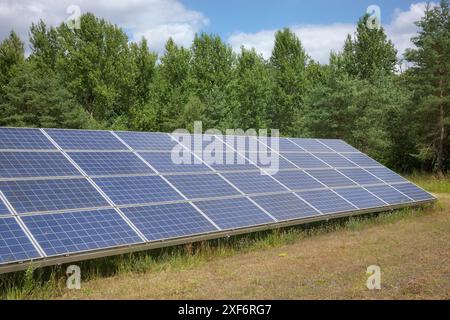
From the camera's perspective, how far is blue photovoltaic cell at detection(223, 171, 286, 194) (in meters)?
13.2

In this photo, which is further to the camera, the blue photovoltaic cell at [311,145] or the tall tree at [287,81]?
the tall tree at [287,81]

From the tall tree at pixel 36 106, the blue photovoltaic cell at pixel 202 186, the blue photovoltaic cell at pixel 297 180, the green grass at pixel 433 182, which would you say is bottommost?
the green grass at pixel 433 182

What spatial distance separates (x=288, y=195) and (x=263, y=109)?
39440mm

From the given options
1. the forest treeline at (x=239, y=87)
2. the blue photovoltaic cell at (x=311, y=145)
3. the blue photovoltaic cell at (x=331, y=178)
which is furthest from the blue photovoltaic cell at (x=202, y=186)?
the forest treeline at (x=239, y=87)

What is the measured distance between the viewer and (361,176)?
Answer: 18.0 m

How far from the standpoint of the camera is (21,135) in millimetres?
11281

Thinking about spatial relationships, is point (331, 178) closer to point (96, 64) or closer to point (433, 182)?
point (433, 182)

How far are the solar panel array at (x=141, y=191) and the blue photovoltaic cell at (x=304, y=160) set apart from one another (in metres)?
0.08

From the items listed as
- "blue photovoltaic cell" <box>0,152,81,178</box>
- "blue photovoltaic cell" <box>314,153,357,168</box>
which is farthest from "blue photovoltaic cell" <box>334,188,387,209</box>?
"blue photovoltaic cell" <box>0,152,81,178</box>

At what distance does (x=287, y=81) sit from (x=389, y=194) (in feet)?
123

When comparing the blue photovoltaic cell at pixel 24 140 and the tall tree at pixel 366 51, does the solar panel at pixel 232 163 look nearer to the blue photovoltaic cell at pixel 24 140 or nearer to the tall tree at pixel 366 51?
the blue photovoltaic cell at pixel 24 140

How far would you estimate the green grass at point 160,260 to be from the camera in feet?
25.1
